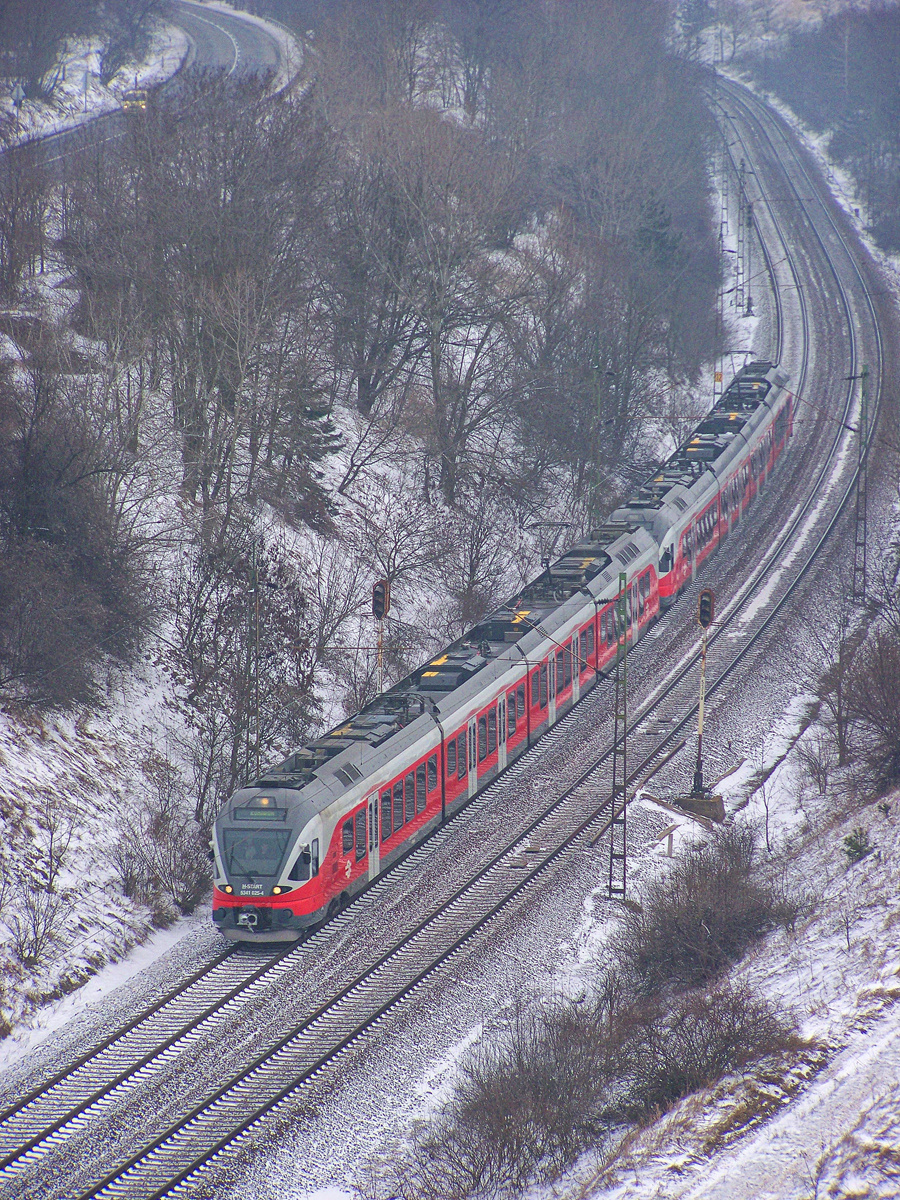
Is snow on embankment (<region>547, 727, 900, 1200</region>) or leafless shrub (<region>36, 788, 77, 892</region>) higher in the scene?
snow on embankment (<region>547, 727, 900, 1200</region>)

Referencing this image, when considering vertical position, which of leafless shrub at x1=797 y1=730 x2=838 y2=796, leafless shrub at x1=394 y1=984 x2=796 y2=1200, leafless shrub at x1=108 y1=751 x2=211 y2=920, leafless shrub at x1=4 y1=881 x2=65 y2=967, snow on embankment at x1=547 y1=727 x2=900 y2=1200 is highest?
snow on embankment at x1=547 y1=727 x2=900 y2=1200

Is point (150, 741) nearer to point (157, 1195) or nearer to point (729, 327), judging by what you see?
point (157, 1195)

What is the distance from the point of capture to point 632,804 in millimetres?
29844

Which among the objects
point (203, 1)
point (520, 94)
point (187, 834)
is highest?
point (203, 1)

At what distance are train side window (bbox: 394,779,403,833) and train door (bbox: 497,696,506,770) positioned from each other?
4.57 metres

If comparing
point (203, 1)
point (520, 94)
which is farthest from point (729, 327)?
point (203, 1)

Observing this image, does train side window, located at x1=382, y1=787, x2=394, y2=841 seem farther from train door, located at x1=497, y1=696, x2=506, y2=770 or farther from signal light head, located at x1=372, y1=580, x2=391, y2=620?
signal light head, located at x1=372, y1=580, x2=391, y2=620

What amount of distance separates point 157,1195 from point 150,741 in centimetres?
1443

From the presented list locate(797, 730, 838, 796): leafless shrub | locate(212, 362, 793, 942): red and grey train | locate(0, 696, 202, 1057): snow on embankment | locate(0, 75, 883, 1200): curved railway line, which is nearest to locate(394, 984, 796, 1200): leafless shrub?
locate(0, 75, 883, 1200): curved railway line

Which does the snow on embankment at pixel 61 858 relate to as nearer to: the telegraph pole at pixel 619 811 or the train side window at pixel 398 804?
the train side window at pixel 398 804

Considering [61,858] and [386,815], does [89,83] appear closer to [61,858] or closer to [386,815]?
[61,858]

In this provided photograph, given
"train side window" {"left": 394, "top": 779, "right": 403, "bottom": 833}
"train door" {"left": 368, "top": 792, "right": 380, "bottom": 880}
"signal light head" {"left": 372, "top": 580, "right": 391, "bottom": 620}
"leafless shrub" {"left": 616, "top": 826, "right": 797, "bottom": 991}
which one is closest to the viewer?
"leafless shrub" {"left": 616, "top": 826, "right": 797, "bottom": 991}

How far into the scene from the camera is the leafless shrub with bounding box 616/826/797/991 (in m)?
22.4

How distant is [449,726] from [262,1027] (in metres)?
8.56
